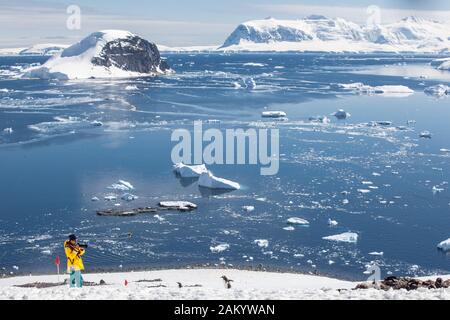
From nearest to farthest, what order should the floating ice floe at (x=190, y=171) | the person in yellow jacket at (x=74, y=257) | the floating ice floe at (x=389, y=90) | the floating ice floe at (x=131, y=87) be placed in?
1. the person in yellow jacket at (x=74, y=257)
2. the floating ice floe at (x=190, y=171)
3. the floating ice floe at (x=389, y=90)
4. the floating ice floe at (x=131, y=87)

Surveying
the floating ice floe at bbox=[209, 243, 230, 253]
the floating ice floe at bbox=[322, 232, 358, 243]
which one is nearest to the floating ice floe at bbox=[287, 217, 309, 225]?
the floating ice floe at bbox=[322, 232, 358, 243]

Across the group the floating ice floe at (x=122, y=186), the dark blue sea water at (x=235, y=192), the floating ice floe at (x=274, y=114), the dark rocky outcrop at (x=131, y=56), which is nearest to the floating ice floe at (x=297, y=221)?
the dark blue sea water at (x=235, y=192)

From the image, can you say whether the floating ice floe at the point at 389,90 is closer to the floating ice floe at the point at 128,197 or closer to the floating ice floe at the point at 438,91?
the floating ice floe at the point at 438,91

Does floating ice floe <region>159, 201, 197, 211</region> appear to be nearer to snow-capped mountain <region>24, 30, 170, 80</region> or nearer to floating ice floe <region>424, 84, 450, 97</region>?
floating ice floe <region>424, 84, 450, 97</region>

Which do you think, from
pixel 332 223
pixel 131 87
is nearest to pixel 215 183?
pixel 332 223
